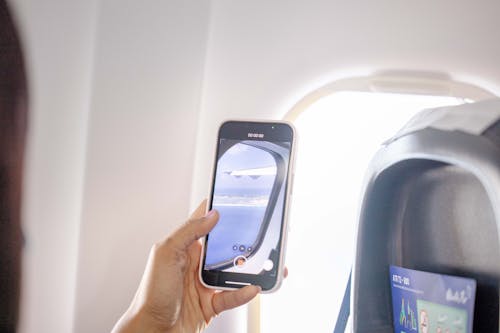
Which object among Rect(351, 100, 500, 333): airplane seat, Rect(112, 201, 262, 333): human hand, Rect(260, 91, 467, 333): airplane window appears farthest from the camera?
Rect(260, 91, 467, 333): airplane window

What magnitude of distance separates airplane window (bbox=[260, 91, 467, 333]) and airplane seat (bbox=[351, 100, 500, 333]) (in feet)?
1.03

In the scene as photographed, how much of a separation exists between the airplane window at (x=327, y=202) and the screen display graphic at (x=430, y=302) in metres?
0.35

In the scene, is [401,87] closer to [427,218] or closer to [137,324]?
[427,218]

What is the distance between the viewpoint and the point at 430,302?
0.67 metres

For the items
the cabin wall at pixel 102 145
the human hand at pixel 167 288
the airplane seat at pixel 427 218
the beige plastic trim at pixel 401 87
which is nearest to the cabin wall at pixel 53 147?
the cabin wall at pixel 102 145

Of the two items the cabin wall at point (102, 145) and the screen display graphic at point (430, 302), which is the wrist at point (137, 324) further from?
the screen display graphic at point (430, 302)

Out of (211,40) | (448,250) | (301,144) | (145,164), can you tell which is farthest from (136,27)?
(448,250)

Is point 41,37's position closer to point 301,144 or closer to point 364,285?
point 301,144

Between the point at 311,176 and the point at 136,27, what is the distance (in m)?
0.49

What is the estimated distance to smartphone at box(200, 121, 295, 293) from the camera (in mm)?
795

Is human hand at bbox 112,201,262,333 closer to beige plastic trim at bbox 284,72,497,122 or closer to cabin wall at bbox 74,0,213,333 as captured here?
cabin wall at bbox 74,0,213,333

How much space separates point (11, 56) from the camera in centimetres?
82

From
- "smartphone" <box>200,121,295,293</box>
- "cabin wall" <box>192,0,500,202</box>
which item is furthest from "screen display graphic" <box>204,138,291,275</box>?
"cabin wall" <box>192,0,500,202</box>

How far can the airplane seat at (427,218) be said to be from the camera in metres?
0.58
